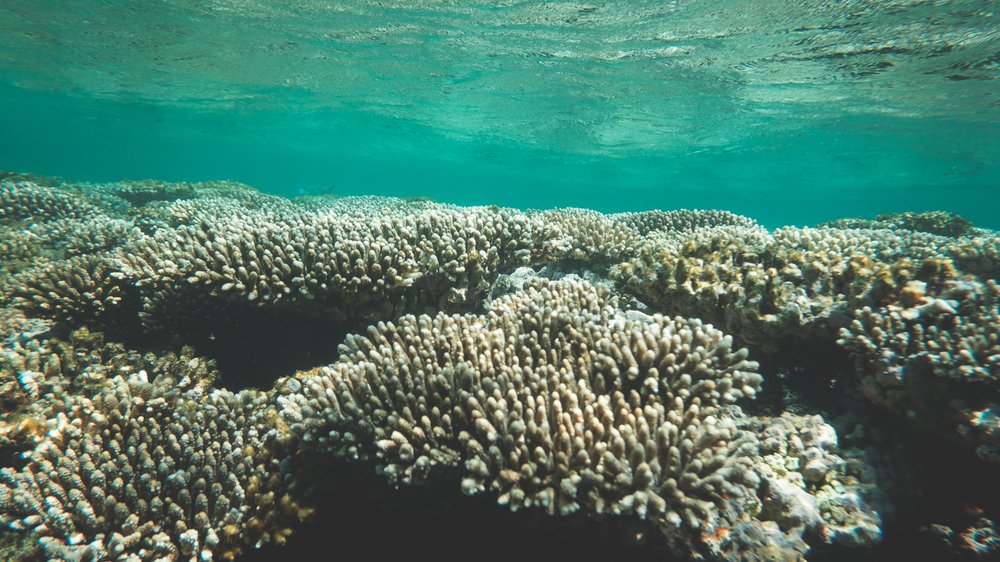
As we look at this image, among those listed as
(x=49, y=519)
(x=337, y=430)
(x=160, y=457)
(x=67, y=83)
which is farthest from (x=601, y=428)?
(x=67, y=83)

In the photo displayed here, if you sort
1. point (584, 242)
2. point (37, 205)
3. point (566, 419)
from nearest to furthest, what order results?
point (566, 419) → point (584, 242) → point (37, 205)

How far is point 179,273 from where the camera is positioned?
15.8ft

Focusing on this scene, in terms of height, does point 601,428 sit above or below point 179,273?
below

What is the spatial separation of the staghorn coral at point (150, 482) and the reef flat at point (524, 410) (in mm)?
16

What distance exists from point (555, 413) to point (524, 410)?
0.23m

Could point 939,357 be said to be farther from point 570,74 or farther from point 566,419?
point 570,74

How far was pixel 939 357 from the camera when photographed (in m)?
2.94

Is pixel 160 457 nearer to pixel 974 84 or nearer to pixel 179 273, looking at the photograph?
pixel 179 273

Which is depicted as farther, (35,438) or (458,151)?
(458,151)

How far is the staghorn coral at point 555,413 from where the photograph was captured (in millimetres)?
2447

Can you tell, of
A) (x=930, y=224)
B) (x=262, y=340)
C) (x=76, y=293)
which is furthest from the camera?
(x=930, y=224)

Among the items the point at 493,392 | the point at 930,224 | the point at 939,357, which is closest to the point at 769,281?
the point at 939,357

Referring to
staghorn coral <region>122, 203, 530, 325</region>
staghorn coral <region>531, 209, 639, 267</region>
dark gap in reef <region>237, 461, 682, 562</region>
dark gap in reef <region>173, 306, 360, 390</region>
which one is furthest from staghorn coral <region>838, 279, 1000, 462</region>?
dark gap in reef <region>173, 306, 360, 390</region>

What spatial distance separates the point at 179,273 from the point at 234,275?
2.64 feet
